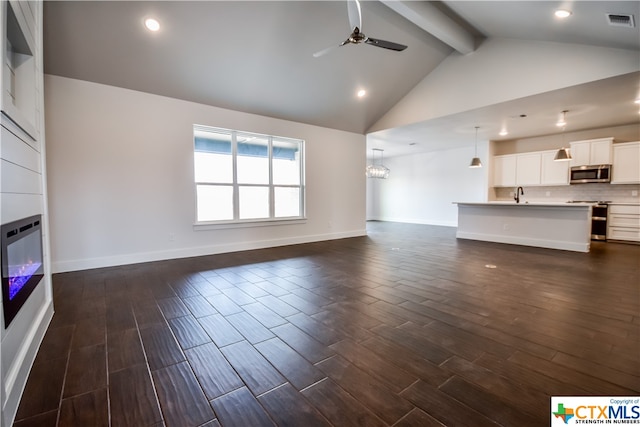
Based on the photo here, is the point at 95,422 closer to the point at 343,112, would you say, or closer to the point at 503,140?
the point at 343,112

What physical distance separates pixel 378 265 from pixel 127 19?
449cm

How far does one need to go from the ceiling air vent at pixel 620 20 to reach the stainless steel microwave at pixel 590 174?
14.8 ft

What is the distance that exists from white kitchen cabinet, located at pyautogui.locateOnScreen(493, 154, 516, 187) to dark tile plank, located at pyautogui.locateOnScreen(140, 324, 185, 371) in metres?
9.04

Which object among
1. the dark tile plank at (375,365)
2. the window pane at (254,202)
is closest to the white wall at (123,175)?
the window pane at (254,202)

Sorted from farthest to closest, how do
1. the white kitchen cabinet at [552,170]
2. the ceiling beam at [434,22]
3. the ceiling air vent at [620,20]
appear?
the white kitchen cabinet at [552,170]
the ceiling beam at [434,22]
the ceiling air vent at [620,20]

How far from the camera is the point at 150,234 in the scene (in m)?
4.43

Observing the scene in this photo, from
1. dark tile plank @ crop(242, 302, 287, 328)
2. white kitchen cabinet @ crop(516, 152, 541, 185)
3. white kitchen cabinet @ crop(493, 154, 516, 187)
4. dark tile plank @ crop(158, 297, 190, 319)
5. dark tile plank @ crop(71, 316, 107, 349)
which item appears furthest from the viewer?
white kitchen cabinet @ crop(493, 154, 516, 187)

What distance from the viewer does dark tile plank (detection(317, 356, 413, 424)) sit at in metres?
1.36

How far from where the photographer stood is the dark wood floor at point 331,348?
139cm

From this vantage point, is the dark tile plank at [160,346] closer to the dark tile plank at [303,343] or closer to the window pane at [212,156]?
the dark tile plank at [303,343]

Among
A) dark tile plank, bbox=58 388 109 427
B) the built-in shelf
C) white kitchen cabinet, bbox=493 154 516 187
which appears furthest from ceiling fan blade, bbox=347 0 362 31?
white kitchen cabinet, bbox=493 154 516 187

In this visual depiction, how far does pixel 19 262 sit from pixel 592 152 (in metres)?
9.66

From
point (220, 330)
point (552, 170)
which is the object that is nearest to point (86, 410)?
point (220, 330)

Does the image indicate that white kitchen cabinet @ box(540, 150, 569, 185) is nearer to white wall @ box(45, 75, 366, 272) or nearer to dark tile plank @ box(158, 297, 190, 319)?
white wall @ box(45, 75, 366, 272)
